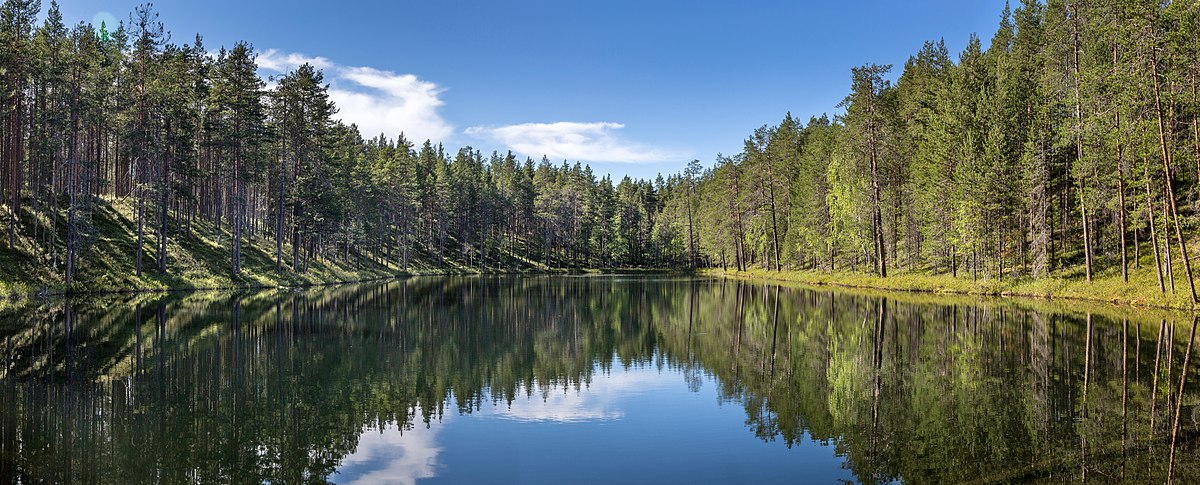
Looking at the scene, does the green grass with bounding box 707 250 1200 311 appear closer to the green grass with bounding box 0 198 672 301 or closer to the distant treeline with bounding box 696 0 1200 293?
the distant treeline with bounding box 696 0 1200 293

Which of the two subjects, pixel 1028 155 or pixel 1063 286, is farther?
pixel 1028 155

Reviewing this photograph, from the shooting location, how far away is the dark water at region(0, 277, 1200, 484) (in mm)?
9016

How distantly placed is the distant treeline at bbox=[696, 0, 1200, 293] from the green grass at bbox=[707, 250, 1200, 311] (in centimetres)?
70

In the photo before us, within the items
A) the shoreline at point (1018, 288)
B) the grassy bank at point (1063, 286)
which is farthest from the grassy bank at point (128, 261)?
the grassy bank at point (1063, 286)

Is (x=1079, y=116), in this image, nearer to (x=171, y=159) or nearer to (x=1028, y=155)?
(x=1028, y=155)

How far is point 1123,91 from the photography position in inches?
1073

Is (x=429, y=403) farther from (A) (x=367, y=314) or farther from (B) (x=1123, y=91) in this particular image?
(B) (x=1123, y=91)

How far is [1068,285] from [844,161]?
22.6m

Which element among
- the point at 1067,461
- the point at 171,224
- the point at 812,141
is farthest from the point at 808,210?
the point at 1067,461

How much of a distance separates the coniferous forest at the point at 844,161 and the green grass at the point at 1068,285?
1.78 ft

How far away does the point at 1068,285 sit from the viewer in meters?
37.0

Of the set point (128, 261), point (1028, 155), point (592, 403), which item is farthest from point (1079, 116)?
point (128, 261)

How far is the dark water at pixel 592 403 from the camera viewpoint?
9.02 meters

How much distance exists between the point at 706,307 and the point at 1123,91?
67.9ft
